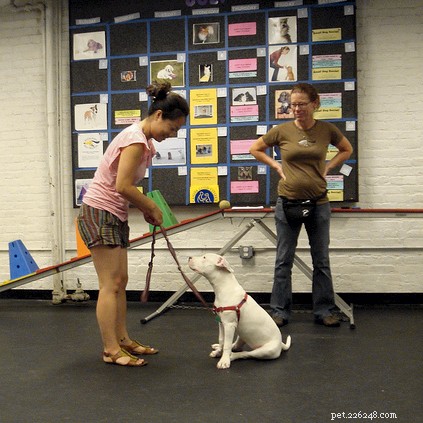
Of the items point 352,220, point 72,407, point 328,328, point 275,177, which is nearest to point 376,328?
point 328,328

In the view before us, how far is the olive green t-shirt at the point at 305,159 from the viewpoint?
3652 mm

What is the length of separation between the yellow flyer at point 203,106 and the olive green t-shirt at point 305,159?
1140 mm

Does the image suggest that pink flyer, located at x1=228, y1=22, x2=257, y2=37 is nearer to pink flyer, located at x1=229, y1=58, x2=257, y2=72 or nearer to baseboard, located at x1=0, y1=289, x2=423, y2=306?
pink flyer, located at x1=229, y1=58, x2=257, y2=72

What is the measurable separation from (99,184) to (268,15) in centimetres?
256

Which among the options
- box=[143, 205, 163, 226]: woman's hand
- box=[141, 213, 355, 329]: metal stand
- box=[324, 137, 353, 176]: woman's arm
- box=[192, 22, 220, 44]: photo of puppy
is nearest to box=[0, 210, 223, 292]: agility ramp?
box=[141, 213, 355, 329]: metal stand

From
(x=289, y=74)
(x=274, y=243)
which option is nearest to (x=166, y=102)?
(x=274, y=243)

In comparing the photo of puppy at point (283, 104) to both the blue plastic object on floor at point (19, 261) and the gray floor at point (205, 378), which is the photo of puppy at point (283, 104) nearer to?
the gray floor at point (205, 378)

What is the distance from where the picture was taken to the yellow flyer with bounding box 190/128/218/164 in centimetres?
475

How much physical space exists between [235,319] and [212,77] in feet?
8.27

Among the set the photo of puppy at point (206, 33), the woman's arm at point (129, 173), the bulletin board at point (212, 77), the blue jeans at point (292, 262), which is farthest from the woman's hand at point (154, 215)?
the photo of puppy at point (206, 33)

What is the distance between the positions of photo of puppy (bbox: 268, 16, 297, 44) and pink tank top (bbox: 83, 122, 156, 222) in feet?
7.54

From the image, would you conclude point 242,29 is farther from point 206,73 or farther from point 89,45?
point 89,45

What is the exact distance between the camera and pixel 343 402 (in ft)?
7.40

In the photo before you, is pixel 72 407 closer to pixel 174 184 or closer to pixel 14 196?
pixel 174 184
